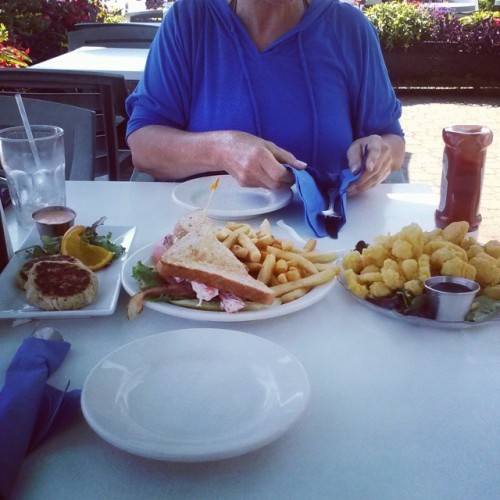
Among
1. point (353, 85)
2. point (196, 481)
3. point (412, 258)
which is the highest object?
point (353, 85)

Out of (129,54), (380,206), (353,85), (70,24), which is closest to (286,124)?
(353,85)

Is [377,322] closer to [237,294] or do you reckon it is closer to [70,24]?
[237,294]

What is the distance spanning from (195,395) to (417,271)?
469mm

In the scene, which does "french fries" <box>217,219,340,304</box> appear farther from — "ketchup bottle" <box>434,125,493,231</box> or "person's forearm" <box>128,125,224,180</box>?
"person's forearm" <box>128,125,224,180</box>

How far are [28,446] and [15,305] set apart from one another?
386 mm

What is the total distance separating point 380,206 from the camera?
1.70 metres

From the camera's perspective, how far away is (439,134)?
6648 mm

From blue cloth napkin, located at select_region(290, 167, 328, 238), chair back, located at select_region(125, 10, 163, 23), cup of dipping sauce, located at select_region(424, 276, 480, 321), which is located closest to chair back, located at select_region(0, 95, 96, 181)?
blue cloth napkin, located at select_region(290, 167, 328, 238)

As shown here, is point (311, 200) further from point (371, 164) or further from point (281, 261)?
point (281, 261)

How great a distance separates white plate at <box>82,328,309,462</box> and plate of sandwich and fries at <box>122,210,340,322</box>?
Result: 0.11m

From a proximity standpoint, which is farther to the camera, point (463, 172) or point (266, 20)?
point (266, 20)

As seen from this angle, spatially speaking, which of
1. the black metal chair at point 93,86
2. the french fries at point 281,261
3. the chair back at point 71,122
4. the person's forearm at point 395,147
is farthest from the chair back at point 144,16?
the french fries at point 281,261

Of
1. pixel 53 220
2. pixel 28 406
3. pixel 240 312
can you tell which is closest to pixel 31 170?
pixel 53 220

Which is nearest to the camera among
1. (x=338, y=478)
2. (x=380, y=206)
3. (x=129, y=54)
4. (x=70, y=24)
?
(x=338, y=478)
